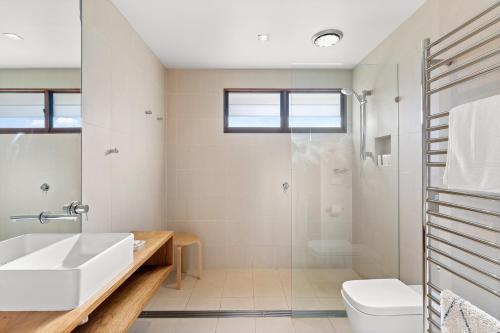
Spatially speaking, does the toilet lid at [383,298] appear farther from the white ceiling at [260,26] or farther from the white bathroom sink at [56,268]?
the white ceiling at [260,26]

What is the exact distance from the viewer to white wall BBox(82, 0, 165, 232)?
63.7 inches

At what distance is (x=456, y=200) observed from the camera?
4.49 ft

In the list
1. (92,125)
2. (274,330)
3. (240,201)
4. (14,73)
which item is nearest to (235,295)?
(274,330)

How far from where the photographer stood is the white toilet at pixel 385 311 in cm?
152

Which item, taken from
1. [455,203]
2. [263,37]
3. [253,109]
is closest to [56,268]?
[455,203]

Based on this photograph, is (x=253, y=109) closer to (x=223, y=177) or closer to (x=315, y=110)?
(x=223, y=177)

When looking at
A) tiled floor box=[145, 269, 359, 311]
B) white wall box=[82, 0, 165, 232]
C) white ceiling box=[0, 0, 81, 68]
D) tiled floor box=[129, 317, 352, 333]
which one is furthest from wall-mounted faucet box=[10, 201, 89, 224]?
tiled floor box=[145, 269, 359, 311]

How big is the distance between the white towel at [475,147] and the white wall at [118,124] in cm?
184

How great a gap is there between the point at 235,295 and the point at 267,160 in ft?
4.75

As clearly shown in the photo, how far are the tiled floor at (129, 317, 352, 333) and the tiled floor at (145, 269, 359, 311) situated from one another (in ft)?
0.42

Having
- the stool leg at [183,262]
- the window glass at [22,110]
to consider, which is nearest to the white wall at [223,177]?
the stool leg at [183,262]

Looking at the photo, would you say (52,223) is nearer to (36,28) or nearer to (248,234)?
(36,28)

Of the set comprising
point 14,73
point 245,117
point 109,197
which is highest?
point 245,117

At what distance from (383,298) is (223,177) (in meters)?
1.96
